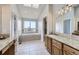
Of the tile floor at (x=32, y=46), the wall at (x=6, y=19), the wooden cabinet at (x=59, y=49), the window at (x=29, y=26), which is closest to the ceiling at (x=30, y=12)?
the window at (x=29, y=26)

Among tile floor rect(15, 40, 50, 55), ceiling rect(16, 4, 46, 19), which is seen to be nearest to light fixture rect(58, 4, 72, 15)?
ceiling rect(16, 4, 46, 19)

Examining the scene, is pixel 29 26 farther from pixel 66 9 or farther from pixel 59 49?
pixel 66 9

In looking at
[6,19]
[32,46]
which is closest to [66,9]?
[32,46]

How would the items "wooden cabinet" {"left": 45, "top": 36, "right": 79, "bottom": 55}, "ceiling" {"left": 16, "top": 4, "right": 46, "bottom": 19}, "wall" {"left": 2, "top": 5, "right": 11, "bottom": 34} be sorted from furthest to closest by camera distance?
"ceiling" {"left": 16, "top": 4, "right": 46, "bottom": 19}, "wall" {"left": 2, "top": 5, "right": 11, "bottom": 34}, "wooden cabinet" {"left": 45, "top": 36, "right": 79, "bottom": 55}

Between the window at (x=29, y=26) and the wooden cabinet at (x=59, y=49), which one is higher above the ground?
the window at (x=29, y=26)

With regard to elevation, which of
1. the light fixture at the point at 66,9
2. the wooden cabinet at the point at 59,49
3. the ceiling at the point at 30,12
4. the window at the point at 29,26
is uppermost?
the light fixture at the point at 66,9

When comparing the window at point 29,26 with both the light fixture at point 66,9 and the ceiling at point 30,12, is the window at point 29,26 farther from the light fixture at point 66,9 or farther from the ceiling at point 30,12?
the light fixture at point 66,9

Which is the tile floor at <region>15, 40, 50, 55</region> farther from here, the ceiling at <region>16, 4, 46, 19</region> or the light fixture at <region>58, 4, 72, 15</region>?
the light fixture at <region>58, 4, 72, 15</region>

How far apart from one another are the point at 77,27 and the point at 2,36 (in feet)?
4.47

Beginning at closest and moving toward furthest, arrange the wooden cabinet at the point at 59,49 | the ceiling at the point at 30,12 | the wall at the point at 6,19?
the wooden cabinet at the point at 59,49
the wall at the point at 6,19
the ceiling at the point at 30,12

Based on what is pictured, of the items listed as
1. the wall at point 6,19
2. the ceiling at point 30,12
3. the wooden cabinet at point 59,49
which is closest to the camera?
the wooden cabinet at point 59,49

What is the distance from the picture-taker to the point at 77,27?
2.22m

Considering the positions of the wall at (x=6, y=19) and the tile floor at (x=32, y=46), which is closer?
the wall at (x=6, y=19)
